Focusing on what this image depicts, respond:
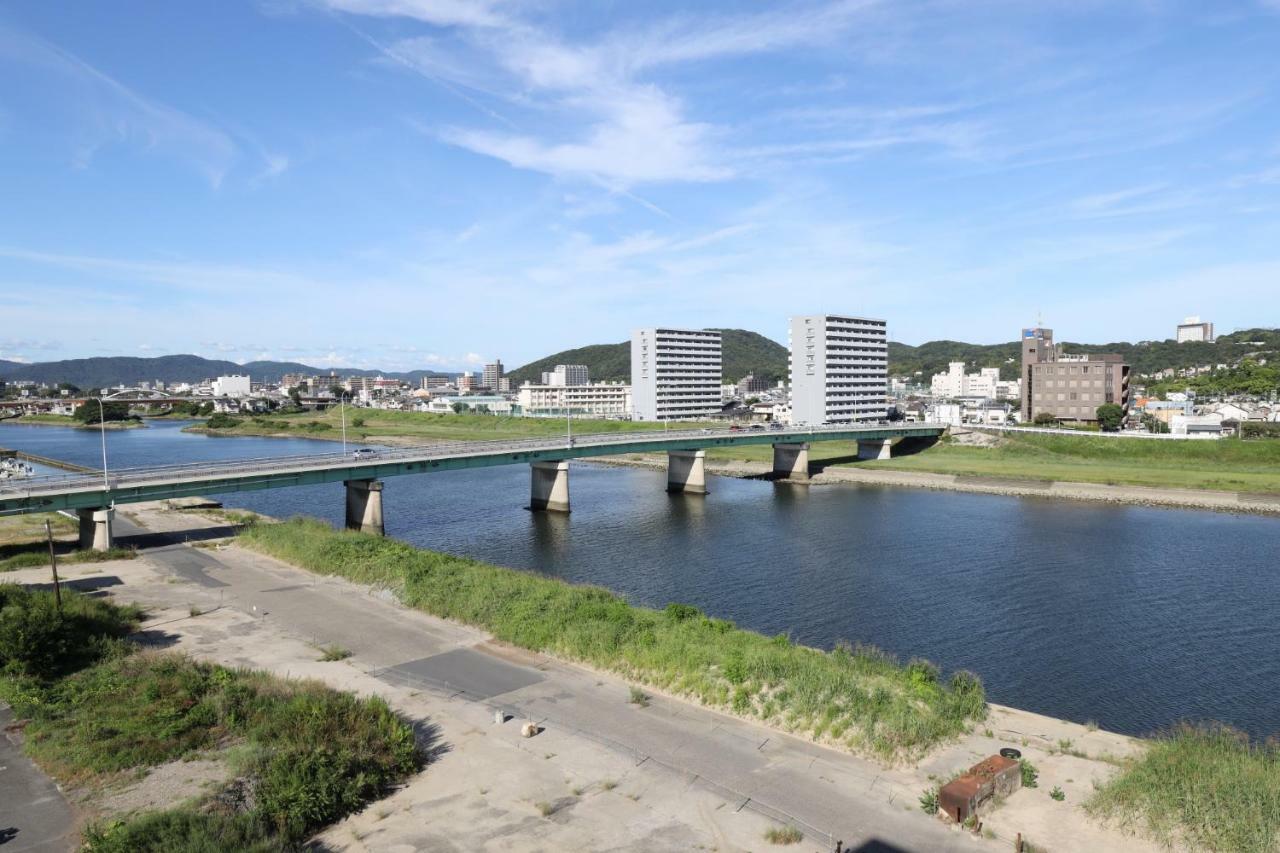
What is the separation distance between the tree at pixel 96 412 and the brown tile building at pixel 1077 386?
615ft

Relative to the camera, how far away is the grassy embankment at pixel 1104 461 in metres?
67.9

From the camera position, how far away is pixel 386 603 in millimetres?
29812

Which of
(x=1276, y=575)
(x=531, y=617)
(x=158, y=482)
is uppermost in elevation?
(x=158, y=482)

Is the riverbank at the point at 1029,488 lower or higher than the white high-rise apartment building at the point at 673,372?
lower

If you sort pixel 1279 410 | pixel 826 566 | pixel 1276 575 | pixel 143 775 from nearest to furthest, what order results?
pixel 143 775
pixel 1276 575
pixel 826 566
pixel 1279 410

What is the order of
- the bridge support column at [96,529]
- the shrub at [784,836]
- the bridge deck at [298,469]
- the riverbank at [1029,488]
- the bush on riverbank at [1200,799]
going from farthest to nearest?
the riverbank at [1029,488] → the bridge support column at [96,529] → the bridge deck at [298,469] → the shrub at [784,836] → the bush on riverbank at [1200,799]

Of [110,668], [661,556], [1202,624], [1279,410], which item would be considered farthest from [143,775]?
[1279,410]

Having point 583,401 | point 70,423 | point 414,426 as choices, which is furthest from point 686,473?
point 70,423

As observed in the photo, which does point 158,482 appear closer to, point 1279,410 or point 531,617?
point 531,617

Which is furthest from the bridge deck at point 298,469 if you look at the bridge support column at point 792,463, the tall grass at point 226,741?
the tall grass at point 226,741

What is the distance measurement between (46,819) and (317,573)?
2107 cm

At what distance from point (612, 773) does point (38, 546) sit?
127 ft

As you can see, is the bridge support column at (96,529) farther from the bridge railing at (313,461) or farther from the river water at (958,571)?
the river water at (958,571)

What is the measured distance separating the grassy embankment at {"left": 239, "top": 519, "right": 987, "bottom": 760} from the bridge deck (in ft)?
52.5
